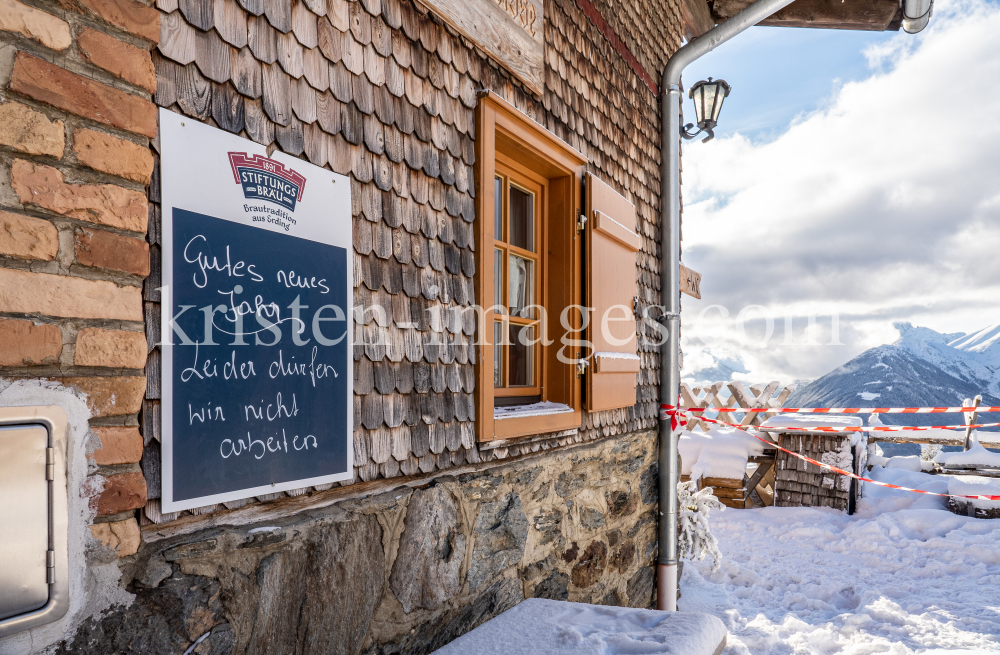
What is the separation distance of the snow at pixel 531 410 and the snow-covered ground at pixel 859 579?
205cm

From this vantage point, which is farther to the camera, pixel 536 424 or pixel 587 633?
pixel 536 424

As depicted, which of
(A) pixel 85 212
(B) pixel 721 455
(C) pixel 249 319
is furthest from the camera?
(B) pixel 721 455

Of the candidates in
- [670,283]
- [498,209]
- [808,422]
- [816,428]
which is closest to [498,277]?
[498,209]

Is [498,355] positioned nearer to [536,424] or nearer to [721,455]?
[536,424]

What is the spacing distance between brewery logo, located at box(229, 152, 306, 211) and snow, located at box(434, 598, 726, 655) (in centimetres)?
161

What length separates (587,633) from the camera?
2371 mm


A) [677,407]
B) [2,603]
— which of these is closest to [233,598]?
[2,603]

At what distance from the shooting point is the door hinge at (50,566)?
4.12ft

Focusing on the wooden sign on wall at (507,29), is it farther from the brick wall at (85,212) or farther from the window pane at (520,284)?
the brick wall at (85,212)

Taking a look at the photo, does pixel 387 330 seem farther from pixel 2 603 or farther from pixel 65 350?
pixel 2 603

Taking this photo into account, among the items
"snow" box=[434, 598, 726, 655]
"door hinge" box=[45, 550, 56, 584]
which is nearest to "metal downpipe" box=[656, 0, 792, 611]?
"snow" box=[434, 598, 726, 655]

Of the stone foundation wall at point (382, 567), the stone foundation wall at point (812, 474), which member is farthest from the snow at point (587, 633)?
the stone foundation wall at point (812, 474)

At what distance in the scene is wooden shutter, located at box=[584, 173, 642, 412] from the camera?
362cm

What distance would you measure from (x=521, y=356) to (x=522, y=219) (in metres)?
0.77
